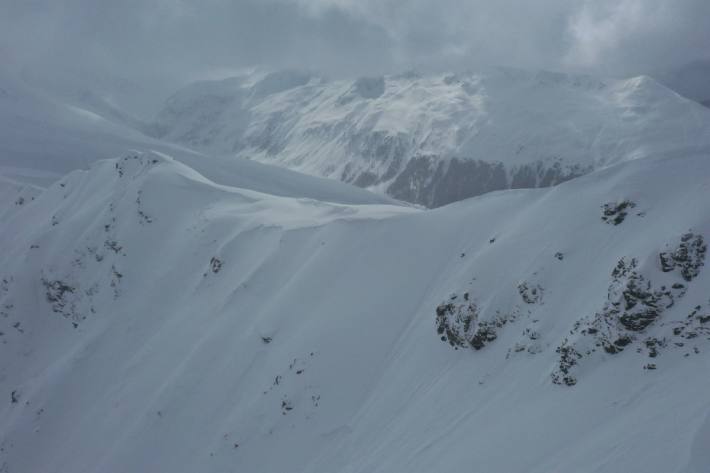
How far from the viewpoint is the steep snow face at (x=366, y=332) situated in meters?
16.1

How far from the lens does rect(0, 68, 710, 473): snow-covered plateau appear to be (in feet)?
52.9

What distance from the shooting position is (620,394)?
15.4m

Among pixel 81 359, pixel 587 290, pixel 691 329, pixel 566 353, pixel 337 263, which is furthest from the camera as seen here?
pixel 81 359

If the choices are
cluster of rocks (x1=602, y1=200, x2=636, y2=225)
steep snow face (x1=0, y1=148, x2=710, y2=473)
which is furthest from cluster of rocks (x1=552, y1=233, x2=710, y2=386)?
cluster of rocks (x1=602, y1=200, x2=636, y2=225)

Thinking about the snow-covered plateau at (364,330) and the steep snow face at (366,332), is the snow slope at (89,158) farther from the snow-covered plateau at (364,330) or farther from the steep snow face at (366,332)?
the steep snow face at (366,332)

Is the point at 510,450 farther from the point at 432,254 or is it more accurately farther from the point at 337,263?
the point at 337,263

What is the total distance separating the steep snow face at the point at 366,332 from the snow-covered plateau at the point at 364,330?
0.11 m

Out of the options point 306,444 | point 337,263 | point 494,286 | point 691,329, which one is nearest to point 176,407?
point 306,444

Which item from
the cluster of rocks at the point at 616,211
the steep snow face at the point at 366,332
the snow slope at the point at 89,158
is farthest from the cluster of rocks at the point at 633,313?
the snow slope at the point at 89,158

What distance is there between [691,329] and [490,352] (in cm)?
728

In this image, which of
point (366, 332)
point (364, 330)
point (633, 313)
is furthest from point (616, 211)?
point (364, 330)

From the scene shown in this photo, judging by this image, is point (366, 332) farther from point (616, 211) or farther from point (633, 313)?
point (633, 313)

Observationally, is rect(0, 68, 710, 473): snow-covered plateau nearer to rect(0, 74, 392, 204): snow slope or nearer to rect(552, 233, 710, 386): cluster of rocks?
rect(552, 233, 710, 386): cluster of rocks

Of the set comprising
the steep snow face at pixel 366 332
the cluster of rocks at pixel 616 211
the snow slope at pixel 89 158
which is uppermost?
the snow slope at pixel 89 158
